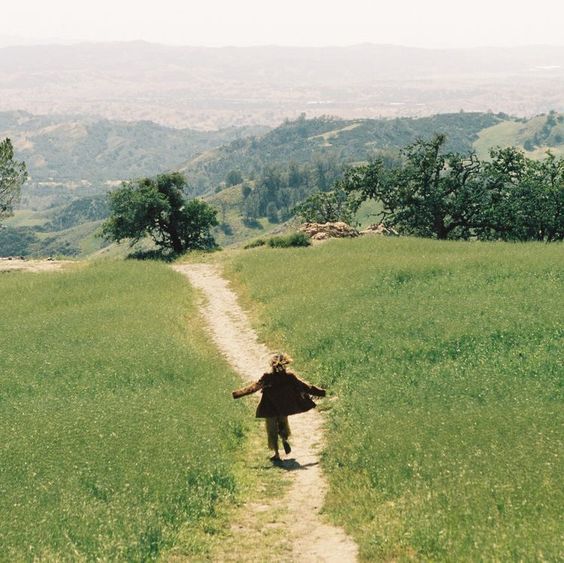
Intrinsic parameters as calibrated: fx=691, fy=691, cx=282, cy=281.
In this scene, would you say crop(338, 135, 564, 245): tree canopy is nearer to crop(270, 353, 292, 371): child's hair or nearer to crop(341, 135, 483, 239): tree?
crop(341, 135, 483, 239): tree

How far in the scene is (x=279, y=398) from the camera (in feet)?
62.5

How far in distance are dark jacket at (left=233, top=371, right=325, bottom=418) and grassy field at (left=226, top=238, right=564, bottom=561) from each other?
1.46m

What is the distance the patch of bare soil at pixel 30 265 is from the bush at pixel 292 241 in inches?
781

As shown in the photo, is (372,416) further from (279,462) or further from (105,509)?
(105,509)

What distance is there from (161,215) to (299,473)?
53017 millimetres

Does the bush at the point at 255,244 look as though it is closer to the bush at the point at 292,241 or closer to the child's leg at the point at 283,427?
the bush at the point at 292,241

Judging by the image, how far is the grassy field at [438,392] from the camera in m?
12.8

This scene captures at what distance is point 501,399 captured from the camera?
19391 mm

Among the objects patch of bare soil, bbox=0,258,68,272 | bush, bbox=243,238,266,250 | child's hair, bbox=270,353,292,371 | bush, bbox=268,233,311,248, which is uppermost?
child's hair, bbox=270,353,292,371

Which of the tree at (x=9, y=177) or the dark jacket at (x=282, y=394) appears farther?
the tree at (x=9, y=177)

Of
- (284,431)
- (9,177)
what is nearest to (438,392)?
(284,431)

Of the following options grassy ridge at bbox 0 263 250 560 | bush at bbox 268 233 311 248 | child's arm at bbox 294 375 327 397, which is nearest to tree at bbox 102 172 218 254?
bush at bbox 268 233 311 248

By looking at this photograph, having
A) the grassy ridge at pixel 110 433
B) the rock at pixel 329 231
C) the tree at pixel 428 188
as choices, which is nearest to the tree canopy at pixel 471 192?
the tree at pixel 428 188

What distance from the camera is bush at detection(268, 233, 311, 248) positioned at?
197ft
